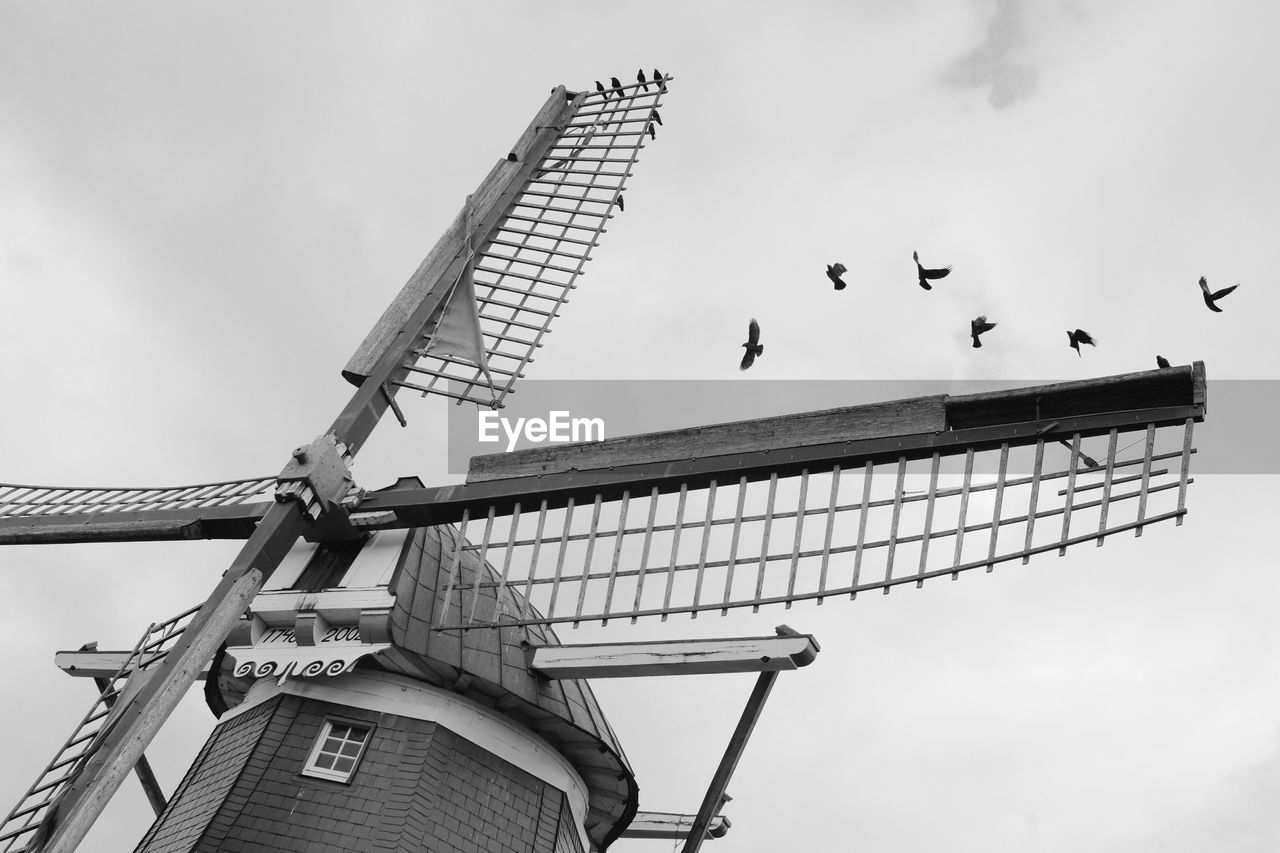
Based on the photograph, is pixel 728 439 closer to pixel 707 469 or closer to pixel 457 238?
pixel 707 469

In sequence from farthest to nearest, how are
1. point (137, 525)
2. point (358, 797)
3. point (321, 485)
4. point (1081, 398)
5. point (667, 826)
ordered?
1. point (667, 826)
2. point (137, 525)
3. point (321, 485)
4. point (358, 797)
5. point (1081, 398)

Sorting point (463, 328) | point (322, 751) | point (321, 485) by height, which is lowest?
point (322, 751)

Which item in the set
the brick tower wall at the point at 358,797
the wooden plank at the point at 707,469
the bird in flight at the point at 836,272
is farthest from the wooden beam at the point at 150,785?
the bird in flight at the point at 836,272

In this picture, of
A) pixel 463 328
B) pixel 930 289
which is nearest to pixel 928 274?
pixel 930 289

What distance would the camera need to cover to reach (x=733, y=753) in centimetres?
955

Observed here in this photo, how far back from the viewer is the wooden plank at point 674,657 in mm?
8861

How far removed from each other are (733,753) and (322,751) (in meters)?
3.10

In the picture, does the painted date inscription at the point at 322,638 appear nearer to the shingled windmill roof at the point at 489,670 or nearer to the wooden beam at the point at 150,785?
the shingled windmill roof at the point at 489,670

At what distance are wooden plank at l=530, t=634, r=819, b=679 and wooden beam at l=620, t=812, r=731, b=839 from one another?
385cm

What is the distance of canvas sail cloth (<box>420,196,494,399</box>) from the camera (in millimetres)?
12188

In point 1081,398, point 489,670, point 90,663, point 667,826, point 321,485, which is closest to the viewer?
point 1081,398

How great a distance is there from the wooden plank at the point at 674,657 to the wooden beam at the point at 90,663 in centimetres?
450

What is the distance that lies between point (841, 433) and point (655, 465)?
143 cm

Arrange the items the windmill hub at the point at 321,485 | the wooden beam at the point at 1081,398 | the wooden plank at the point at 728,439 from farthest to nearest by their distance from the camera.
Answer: the windmill hub at the point at 321,485, the wooden plank at the point at 728,439, the wooden beam at the point at 1081,398
